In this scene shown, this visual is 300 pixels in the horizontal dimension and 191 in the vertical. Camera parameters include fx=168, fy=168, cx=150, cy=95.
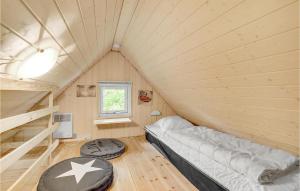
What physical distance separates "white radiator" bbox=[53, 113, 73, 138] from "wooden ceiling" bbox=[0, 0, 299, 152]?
2.01 meters

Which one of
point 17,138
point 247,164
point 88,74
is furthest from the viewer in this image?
point 88,74

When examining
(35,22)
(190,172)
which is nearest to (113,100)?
(190,172)

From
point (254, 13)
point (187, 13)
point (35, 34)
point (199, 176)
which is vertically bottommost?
point (199, 176)

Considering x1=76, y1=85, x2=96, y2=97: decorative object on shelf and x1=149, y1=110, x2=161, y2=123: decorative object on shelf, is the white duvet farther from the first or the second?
x1=76, y1=85, x2=96, y2=97: decorative object on shelf

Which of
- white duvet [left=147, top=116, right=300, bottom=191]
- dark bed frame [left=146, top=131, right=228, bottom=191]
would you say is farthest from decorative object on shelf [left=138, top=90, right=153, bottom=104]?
white duvet [left=147, top=116, right=300, bottom=191]

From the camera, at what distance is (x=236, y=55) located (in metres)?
1.35

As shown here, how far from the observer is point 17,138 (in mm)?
3061

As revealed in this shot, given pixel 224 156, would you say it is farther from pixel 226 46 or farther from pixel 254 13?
pixel 254 13

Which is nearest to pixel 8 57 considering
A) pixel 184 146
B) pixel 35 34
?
pixel 35 34

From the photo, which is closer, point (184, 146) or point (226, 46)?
point (226, 46)

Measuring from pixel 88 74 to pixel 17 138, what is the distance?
5.65 ft

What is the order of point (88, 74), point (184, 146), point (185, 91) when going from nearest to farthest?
1. point (184, 146)
2. point (185, 91)
3. point (88, 74)

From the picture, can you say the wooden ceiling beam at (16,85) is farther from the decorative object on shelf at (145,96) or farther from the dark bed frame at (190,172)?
the decorative object on shelf at (145,96)

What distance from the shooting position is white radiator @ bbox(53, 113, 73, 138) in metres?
3.32
